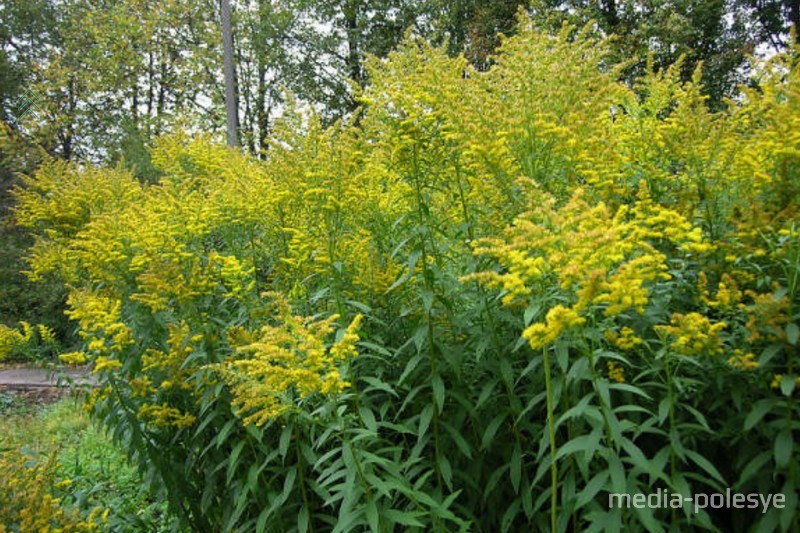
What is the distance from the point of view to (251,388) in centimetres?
209

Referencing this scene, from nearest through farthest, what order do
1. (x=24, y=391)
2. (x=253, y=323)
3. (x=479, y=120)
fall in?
(x=479, y=120) < (x=253, y=323) < (x=24, y=391)

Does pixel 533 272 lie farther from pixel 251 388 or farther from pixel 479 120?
pixel 251 388

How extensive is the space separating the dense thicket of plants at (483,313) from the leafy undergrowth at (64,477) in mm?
495

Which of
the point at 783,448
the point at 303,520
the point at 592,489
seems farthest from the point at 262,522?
the point at 783,448

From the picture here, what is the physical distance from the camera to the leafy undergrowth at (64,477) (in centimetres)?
285

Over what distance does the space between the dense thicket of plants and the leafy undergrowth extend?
19.5 inches

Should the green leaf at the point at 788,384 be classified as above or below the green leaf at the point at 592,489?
above

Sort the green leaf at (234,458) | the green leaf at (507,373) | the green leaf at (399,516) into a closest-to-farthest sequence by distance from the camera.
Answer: the green leaf at (399,516)
the green leaf at (507,373)
the green leaf at (234,458)

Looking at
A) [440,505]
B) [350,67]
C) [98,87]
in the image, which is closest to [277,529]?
[440,505]

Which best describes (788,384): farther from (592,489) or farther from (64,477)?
(64,477)

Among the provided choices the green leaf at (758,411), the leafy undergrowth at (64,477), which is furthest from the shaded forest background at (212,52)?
the green leaf at (758,411)

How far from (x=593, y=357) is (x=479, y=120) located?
43.8 inches

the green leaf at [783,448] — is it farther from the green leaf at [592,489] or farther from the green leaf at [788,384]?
the green leaf at [592,489]

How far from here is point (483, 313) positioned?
247cm
